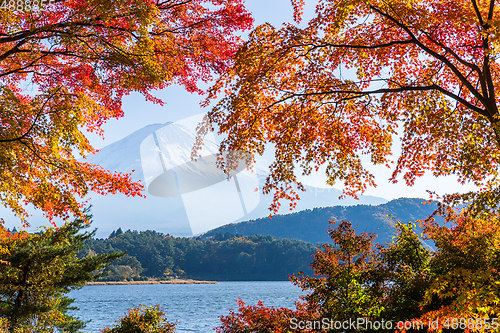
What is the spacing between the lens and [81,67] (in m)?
7.53

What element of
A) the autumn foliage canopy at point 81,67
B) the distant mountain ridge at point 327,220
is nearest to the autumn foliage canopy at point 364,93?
the autumn foliage canopy at point 81,67

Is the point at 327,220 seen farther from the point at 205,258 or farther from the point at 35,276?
the point at 35,276

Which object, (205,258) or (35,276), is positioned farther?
(205,258)

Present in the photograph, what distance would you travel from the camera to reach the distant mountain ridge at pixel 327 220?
109 m

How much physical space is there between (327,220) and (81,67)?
333 ft

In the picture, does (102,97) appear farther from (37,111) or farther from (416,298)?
(416,298)

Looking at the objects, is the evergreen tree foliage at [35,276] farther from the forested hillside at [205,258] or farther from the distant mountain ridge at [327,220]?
the distant mountain ridge at [327,220]

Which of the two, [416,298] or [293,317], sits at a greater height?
[416,298]

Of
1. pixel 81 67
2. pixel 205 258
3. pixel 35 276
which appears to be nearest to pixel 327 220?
pixel 205 258

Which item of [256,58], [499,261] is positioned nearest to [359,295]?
[499,261]

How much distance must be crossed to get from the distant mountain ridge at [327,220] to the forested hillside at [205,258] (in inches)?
709

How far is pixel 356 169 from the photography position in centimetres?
676

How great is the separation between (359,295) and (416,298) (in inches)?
43.3

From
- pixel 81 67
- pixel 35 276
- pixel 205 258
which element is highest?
pixel 81 67
